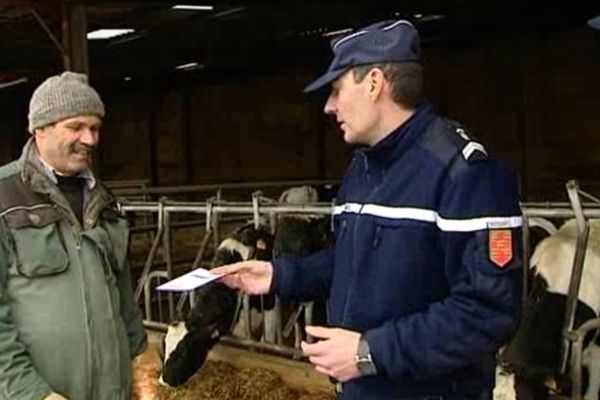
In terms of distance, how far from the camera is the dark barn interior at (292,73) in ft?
38.7

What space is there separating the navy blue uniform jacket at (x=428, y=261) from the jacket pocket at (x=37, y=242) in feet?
2.50

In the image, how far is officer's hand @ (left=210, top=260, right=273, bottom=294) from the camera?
8.70ft

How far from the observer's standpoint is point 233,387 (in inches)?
241

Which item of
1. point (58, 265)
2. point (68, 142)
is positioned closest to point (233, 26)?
point (68, 142)

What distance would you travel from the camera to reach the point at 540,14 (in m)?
13.4

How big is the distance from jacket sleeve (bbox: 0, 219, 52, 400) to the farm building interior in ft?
15.1

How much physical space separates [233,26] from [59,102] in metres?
10.1

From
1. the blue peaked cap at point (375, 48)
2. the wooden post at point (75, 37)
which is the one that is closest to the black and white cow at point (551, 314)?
the blue peaked cap at point (375, 48)

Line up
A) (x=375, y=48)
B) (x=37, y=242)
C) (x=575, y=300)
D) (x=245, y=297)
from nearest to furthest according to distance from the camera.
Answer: (x=375, y=48) < (x=37, y=242) < (x=575, y=300) < (x=245, y=297)

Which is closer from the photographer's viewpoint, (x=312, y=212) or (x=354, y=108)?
(x=354, y=108)

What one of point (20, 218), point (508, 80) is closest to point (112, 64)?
point (508, 80)

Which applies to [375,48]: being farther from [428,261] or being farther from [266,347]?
[266,347]

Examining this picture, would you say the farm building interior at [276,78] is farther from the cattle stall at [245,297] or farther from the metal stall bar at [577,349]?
the metal stall bar at [577,349]

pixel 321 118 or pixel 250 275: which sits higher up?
pixel 250 275
